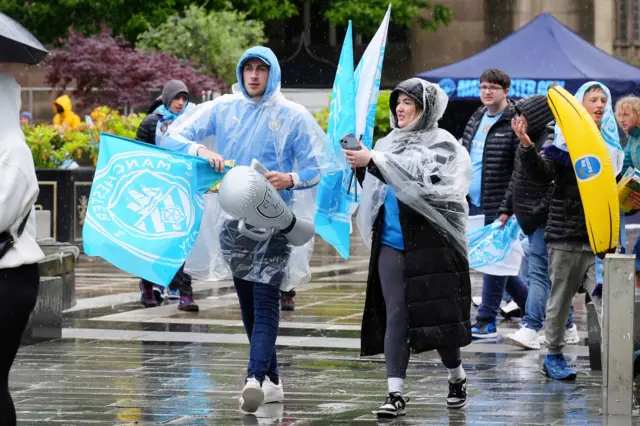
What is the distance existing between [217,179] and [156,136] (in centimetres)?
469

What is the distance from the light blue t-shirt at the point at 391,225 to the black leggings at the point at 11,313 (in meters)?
2.49

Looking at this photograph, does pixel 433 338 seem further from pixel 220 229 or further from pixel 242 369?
pixel 242 369

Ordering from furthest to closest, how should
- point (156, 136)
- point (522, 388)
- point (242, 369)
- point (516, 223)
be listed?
point (156, 136), point (516, 223), point (242, 369), point (522, 388)

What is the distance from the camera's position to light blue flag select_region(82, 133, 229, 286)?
291 inches

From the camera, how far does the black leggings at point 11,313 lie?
5109 mm

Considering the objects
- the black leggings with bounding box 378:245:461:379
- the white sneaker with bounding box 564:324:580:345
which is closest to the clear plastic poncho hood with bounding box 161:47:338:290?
the black leggings with bounding box 378:245:461:379

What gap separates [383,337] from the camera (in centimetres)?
743

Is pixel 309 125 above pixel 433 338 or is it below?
above

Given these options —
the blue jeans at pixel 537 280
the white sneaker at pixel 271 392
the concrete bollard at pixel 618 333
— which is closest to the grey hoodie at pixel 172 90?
the blue jeans at pixel 537 280

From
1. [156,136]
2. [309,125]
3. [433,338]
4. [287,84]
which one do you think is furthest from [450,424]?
[287,84]

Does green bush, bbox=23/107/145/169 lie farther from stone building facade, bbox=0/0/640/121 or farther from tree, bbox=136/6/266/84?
stone building facade, bbox=0/0/640/121

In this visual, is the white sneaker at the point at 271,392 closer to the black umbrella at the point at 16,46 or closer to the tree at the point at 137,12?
the black umbrella at the point at 16,46

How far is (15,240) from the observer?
16.8 ft

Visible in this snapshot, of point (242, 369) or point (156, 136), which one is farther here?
point (156, 136)
